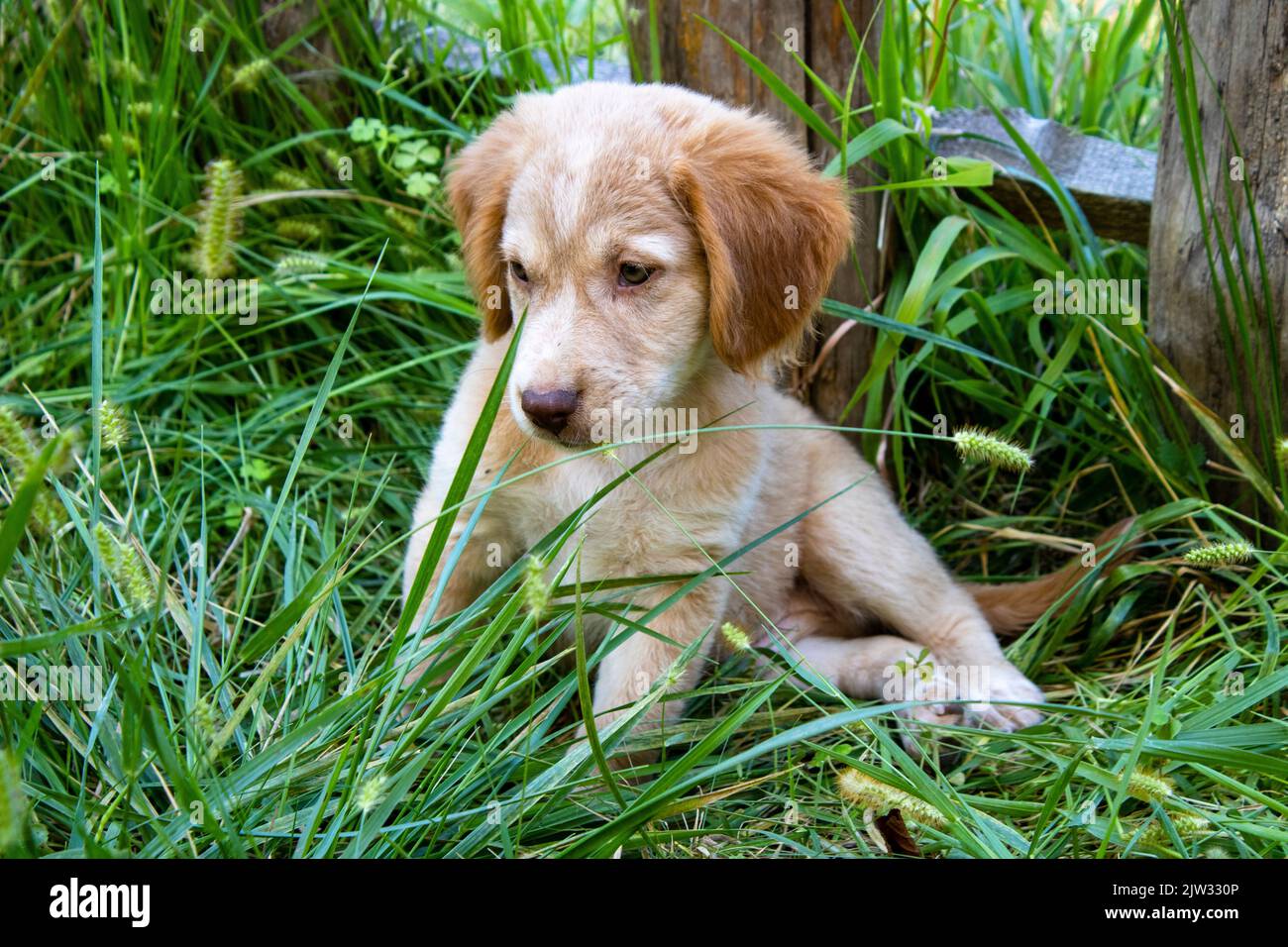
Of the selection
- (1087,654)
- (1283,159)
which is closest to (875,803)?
(1087,654)

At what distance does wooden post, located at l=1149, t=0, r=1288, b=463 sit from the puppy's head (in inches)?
42.3

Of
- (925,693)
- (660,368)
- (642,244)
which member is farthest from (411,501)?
(925,693)

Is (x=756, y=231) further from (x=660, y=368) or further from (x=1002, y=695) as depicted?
(x=1002, y=695)

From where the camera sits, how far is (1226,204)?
3088mm

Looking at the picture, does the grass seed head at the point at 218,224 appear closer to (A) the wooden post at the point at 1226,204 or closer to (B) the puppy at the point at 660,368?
(B) the puppy at the point at 660,368

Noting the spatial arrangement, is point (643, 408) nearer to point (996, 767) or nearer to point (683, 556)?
point (683, 556)

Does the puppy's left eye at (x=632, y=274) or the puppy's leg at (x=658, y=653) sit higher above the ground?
the puppy's left eye at (x=632, y=274)

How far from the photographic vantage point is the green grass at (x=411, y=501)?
2.12 meters

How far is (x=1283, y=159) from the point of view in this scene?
2.95 meters

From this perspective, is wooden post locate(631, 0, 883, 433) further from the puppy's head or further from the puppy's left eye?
the puppy's left eye

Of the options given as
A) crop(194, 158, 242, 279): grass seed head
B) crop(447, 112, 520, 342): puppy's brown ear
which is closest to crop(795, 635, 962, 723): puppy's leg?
crop(447, 112, 520, 342): puppy's brown ear

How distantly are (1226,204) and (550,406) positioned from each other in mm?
1937

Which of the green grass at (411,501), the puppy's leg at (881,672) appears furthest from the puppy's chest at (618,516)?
the puppy's leg at (881,672)

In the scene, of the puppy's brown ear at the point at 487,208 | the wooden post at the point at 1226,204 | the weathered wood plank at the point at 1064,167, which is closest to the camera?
the puppy's brown ear at the point at 487,208
